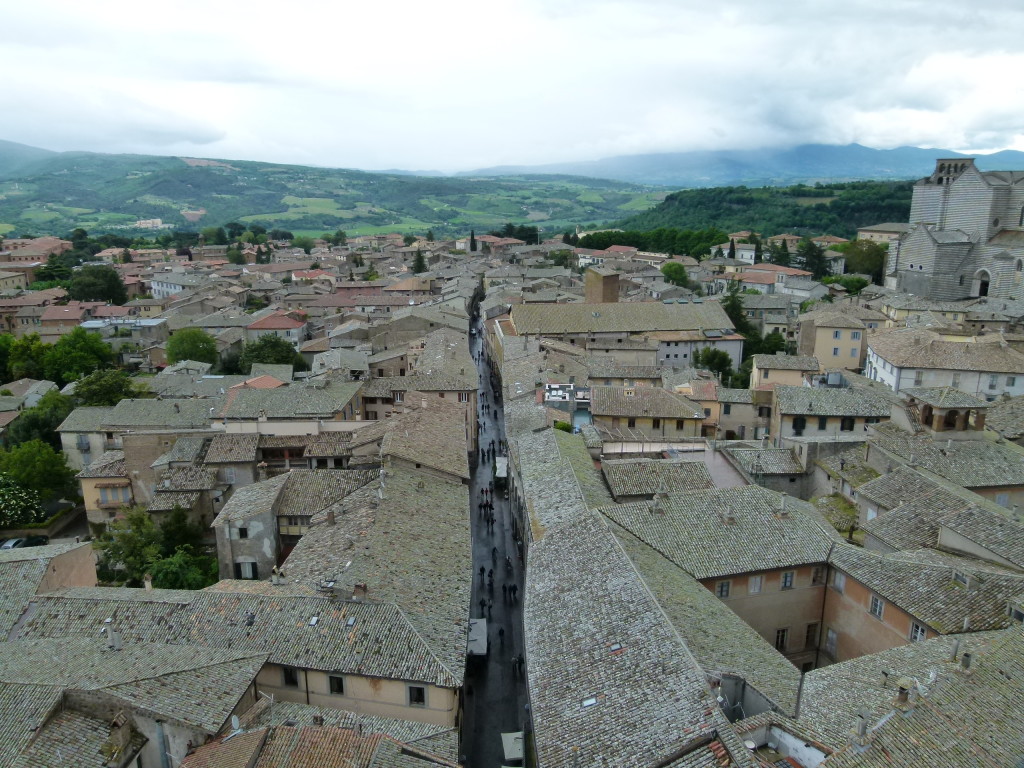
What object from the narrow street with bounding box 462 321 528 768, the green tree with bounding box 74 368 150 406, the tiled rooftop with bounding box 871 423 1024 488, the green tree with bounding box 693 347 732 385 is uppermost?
the tiled rooftop with bounding box 871 423 1024 488

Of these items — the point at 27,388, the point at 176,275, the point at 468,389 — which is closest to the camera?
the point at 468,389

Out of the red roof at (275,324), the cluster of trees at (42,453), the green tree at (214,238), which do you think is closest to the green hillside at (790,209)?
the green tree at (214,238)

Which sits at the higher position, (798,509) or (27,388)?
(798,509)

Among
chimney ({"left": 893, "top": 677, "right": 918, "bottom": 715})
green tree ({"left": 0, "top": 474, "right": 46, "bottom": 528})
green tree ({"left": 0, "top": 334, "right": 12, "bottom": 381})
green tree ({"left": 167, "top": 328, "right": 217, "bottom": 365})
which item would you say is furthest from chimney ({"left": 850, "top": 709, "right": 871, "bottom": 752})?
green tree ({"left": 0, "top": 334, "right": 12, "bottom": 381})

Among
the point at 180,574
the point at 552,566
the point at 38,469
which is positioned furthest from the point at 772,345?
the point at 38,469

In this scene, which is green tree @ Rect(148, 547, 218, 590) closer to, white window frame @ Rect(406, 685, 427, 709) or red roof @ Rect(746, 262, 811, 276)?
white window frame @ Rect(406, 685, 427, 709)

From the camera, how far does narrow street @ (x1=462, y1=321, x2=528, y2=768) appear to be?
23.2 m

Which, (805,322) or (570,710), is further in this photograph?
(805,322)

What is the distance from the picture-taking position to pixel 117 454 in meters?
42.0

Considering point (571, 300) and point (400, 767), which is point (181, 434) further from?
point (571, 300)

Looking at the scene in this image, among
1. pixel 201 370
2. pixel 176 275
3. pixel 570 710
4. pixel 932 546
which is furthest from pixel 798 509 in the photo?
pixel 176 275

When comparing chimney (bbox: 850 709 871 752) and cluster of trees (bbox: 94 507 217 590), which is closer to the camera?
chimney (bbox: 850 709 871 752)

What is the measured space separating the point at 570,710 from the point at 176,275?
4002 inches

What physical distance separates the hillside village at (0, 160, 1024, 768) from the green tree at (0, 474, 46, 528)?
2.00 feet
